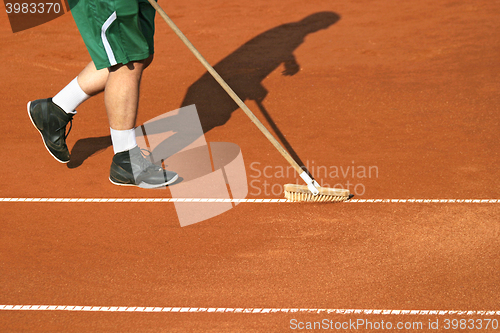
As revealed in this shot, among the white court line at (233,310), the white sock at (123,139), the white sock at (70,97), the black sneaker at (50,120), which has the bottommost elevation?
the white court line at (233,310)

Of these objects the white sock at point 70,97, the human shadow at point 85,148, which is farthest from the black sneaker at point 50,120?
the human shadow at point 85,148

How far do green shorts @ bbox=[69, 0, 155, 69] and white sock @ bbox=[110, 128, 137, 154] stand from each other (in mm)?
524

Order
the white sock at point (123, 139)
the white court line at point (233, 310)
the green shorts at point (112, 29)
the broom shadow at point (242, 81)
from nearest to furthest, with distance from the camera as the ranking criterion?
1. the white court line at point (233, 310)
2. the green shorts at point (112, 29)
3. the white sock at point (123, 139)
4. the broom shadow at point (242, 81)

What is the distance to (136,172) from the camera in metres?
3.73

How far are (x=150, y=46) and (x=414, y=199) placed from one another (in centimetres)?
229

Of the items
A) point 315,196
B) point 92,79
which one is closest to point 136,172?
point 92,79

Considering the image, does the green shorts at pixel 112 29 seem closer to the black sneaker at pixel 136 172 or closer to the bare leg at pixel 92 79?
the bare leg at pixel 92 79

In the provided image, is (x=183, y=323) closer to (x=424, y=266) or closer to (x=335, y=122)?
(x=424, y=266)

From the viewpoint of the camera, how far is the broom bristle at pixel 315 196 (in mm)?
3506

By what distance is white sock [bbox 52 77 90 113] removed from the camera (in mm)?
3746

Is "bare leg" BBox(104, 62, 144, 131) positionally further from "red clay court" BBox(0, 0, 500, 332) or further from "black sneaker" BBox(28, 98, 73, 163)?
"red clay court" BBox(0, 0, 500, 332)

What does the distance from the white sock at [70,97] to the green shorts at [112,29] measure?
1.45 feet

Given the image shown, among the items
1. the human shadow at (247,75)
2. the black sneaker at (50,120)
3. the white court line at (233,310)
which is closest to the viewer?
the white court line at (233,310)

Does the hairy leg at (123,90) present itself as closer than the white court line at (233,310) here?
No
